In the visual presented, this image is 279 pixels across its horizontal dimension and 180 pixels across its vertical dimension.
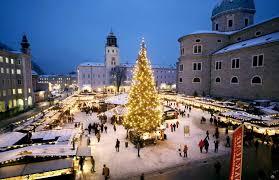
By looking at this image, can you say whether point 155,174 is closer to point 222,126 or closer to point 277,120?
point 277,120

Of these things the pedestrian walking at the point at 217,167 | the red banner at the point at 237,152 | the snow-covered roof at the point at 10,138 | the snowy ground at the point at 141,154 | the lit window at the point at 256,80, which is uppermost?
the lit window at the point at 256,80

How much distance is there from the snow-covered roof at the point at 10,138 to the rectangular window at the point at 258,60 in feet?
110

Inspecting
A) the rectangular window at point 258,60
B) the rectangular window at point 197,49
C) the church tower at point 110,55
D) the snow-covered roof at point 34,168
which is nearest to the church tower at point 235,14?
the rectangular window at point 197,49

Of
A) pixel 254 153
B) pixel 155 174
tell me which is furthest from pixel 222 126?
pixel 155 174

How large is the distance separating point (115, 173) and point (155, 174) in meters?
2.63

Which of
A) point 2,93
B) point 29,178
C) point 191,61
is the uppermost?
point 191,61

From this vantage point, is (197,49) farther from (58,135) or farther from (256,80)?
(58,135)

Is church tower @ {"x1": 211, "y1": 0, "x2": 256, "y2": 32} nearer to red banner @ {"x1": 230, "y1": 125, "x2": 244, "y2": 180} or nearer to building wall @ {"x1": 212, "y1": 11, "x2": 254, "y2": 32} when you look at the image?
building wall @ {"x1": 212, "y1": 11, "x2": 254, "y2": 32}

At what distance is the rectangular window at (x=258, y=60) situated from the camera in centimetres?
2972

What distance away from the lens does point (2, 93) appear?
34250 mm

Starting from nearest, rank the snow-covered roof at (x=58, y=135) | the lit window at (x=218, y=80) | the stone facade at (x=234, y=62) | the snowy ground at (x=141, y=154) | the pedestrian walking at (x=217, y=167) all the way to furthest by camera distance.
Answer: the pedestrian walking at (x=217, y=167) < the snow-covered roof at (x=58, y=135) < the snowy ground at (x=141, y=154) < the stone facade at (x=234, y=62) < the lit window at (x=218, y=80)

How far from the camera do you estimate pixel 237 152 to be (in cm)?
536

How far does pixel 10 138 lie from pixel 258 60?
113ft

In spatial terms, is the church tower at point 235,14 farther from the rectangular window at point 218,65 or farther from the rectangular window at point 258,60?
the rectangular window at point 258,60
